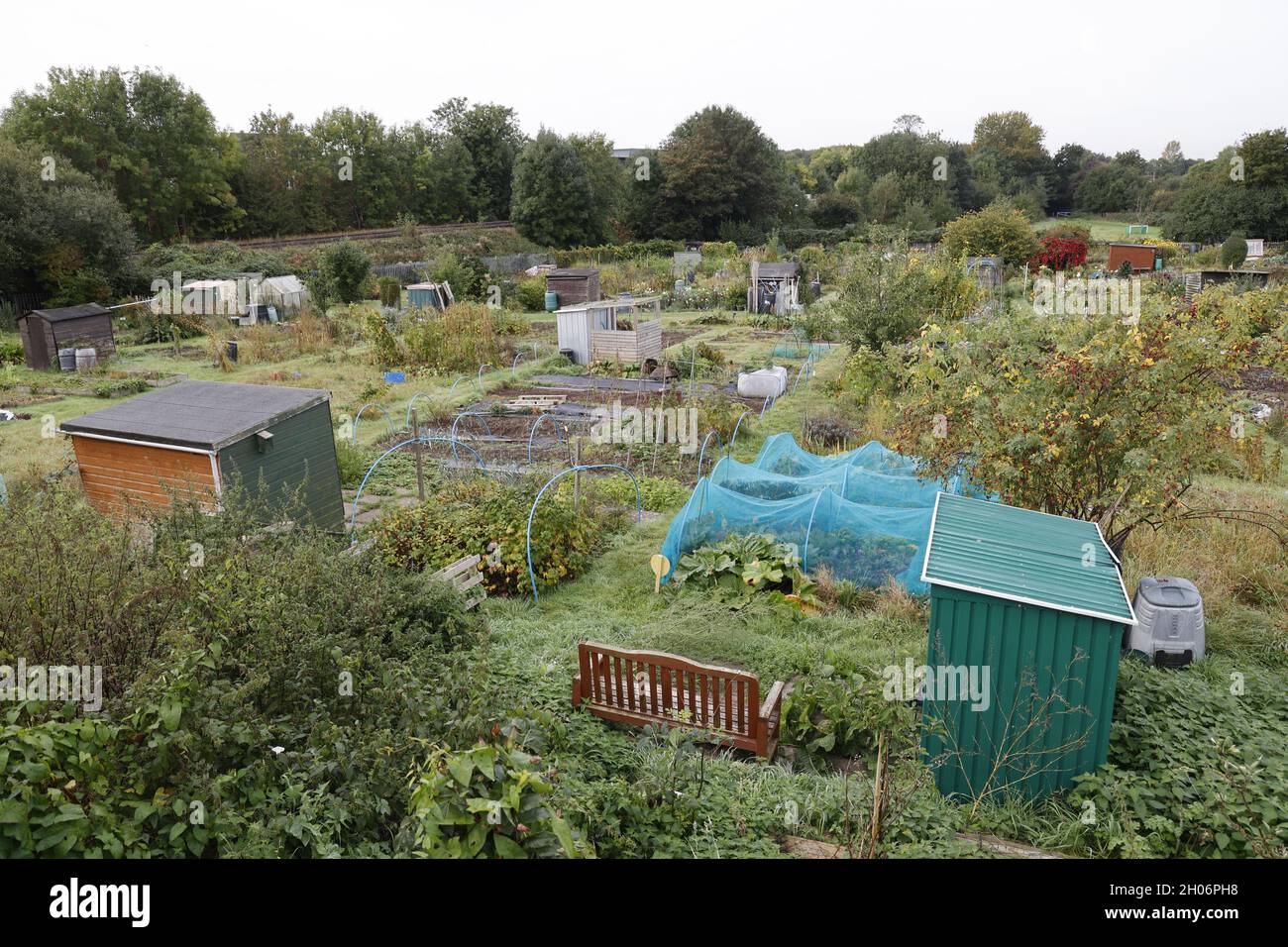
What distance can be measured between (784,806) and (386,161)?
4943 centimetres

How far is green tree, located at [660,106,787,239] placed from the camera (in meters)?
51.9

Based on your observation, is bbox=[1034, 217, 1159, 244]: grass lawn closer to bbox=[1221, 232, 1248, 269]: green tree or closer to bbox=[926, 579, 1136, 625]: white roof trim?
bbox=[1221, 232, 1248, 269]: green tree

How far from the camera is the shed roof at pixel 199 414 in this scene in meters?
8.80

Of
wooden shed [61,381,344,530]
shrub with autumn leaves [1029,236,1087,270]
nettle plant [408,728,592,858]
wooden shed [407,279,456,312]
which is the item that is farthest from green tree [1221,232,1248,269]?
nettle plant [408,728,592,858]

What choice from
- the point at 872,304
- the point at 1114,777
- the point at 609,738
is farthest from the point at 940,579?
the point at 872,304

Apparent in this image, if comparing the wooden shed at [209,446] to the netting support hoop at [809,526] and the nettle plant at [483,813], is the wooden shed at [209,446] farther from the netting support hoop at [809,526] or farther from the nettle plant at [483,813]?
the nettle plant at [483,813]

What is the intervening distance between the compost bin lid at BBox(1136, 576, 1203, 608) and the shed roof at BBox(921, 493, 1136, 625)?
662 millimetres

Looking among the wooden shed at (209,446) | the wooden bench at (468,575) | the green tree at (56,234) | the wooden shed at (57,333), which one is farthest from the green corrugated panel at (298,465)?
the green tree at (56,234)

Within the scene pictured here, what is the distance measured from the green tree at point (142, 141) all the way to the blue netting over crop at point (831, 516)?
3589cm

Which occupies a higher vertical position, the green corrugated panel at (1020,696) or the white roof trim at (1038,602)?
the white roof trim at (1038,602)

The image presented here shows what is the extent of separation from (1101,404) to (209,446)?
8257 millimetres

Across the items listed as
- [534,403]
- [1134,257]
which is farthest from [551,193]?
[534,403]

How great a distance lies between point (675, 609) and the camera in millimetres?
8242
